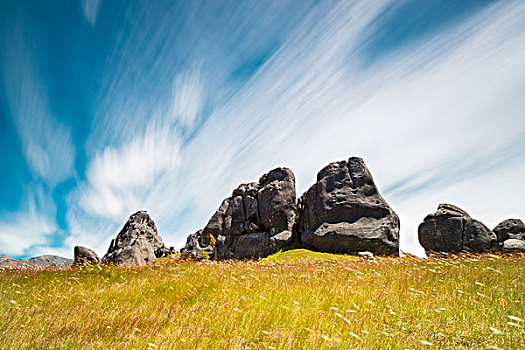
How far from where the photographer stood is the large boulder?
951 inches

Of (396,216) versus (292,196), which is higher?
(292,196)

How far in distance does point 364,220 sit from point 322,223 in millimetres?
3942

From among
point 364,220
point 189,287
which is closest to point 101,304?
point 189,287

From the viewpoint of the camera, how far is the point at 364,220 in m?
25.6

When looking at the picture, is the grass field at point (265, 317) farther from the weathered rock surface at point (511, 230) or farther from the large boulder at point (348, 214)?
the weathered rock surface at point (511, 230)

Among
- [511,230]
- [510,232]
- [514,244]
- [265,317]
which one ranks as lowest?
[265,317]

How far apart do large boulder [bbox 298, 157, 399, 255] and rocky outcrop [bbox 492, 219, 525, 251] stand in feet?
44.1

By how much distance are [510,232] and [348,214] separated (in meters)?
18.9

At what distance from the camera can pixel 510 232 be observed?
98.2ft

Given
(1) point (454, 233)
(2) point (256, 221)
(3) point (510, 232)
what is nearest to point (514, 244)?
(3) point (510, 232)

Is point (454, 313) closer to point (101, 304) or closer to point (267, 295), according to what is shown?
point (267, 295)

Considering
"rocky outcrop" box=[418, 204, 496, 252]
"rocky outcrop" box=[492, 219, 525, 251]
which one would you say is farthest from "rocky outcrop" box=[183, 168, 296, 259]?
"rocky outcrop" box=[492, 219, 525, 251]

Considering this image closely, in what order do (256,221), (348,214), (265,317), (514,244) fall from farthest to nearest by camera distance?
1. (256,221)
2. (514,244)
3. (348,214)
4. (265,317)

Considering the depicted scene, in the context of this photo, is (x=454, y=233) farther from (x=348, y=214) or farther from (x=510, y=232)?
(x=348, y=214)
